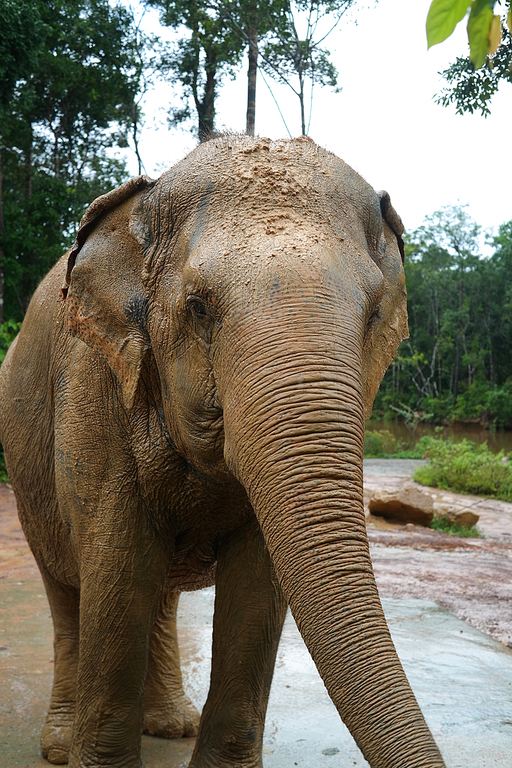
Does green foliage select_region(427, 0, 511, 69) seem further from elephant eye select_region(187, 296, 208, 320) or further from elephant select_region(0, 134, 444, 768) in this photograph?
elephant eye select_region(187, 296, 208, 320)

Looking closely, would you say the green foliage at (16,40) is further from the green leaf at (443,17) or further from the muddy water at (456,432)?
the muddy water at (456,432)

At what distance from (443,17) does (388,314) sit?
5.73 feet

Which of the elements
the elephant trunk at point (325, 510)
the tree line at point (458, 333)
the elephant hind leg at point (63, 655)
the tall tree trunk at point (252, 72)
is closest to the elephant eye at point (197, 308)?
the elephant trunk at point (325, 510)

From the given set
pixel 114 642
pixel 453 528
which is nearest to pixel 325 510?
pixel 114 642

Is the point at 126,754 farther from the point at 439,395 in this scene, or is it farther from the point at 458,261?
the point at 458,261

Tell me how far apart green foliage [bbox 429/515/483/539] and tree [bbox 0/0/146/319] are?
11196mm

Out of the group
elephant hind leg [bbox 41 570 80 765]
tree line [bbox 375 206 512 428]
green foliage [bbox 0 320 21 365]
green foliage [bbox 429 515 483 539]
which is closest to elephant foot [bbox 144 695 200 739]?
elephant hind leg [bbox 41 570 80 765]

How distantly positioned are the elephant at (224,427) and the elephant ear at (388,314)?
0.03 ft

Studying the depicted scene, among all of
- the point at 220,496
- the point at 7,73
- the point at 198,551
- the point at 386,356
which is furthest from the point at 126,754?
the point at 7,73

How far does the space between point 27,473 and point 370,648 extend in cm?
224

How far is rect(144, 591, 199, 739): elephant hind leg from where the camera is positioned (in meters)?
4.01

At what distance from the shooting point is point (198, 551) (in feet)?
10.5

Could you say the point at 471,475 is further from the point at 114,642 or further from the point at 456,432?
the point at 456,432

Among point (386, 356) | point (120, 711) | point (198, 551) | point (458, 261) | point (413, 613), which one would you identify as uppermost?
point (458, 261)
